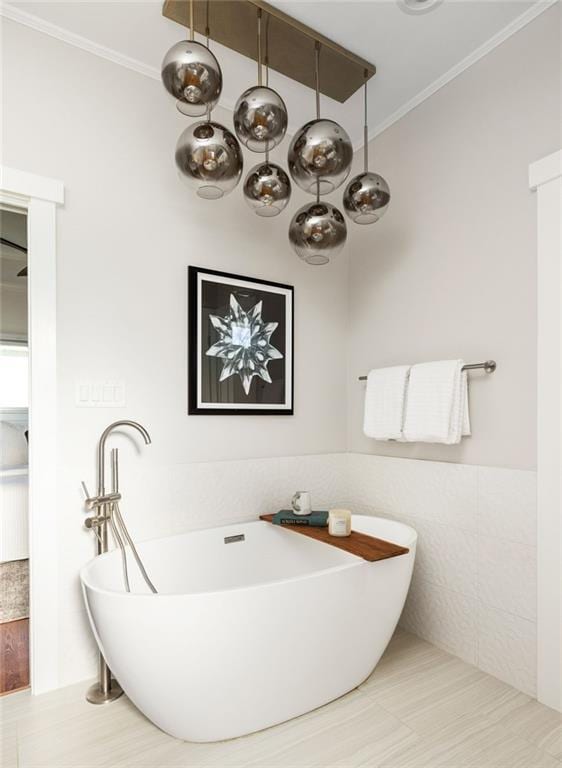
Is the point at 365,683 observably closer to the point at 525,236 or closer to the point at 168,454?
the point at 168,454

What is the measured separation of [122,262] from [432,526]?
1.91 meters

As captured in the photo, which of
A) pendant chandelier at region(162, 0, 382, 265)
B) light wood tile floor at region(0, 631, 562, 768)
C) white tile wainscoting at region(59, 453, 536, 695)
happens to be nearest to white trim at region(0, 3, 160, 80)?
pendant chandelier at region(162, 0, 382, 265)

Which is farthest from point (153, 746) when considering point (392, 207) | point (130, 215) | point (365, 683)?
point (392, 207)

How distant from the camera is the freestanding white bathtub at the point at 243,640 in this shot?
4.80ft

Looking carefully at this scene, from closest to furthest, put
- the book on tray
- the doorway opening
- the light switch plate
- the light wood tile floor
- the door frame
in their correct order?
the light wood tile floor < the door frame < the light switch plate < the doorway opening < the book on tray

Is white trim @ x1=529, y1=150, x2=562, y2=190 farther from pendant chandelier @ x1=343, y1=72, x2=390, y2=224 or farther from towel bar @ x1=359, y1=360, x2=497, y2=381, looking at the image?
towel bar @ x1=359, y1=360, x2=497, y2=381

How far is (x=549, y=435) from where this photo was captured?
182 cm

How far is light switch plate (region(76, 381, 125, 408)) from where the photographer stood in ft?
6.66

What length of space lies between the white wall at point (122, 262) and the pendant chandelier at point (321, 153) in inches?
34.0

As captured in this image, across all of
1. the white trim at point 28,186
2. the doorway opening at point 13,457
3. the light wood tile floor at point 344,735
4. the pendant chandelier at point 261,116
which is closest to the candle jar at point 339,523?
the light wood tile floor at point 344,735

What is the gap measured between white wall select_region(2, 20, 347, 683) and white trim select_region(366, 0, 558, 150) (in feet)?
3.03

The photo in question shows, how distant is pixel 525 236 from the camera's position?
1.96 m

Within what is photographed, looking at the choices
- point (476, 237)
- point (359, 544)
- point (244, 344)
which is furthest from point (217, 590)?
point (476, 237)

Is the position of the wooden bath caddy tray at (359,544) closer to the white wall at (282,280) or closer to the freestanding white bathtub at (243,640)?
the freestanding white bathtub at (243,640)
